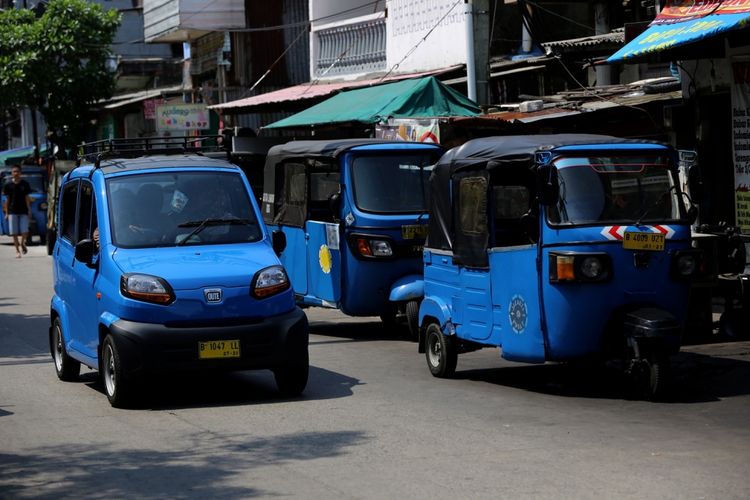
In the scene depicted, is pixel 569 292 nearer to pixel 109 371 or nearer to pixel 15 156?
pixel 109 371

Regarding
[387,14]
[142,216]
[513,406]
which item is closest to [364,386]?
[513,406]

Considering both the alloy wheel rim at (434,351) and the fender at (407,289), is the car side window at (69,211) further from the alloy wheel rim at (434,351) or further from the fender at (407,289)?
the fender at (407,289)

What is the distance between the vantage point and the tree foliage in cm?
4425

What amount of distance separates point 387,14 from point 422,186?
12569 millimetres

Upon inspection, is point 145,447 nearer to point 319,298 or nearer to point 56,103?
point 319,298

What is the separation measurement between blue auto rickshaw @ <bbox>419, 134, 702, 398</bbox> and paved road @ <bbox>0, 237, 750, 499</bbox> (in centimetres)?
49

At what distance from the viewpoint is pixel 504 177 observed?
11273 mm

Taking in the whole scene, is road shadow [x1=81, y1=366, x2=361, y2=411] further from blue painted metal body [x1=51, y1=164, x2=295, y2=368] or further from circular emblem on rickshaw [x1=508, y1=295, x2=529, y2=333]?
circular emblem on rickshaw [x1=508, y1=295, x2=529, y2=333]

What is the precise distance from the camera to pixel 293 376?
10.7 m

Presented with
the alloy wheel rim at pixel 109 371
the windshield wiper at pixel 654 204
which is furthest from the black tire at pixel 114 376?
the windshield wiper at pixel 654 204

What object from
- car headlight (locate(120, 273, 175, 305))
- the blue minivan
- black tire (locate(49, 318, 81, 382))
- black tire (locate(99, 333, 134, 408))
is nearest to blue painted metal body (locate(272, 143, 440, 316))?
the blue minivan

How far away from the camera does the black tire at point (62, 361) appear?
39.9ft

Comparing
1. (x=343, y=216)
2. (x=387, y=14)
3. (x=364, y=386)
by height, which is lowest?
(x=364, y=386)

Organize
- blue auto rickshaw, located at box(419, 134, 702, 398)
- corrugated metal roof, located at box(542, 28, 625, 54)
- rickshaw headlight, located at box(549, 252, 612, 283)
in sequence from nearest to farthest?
rickshaw headlight, located at box(549, 252, 612, 283) < blue auto rickshaw, located at box(419, 134, 702, 398) < corrugated metal roof, located at box(542, 28, 625, 54)
